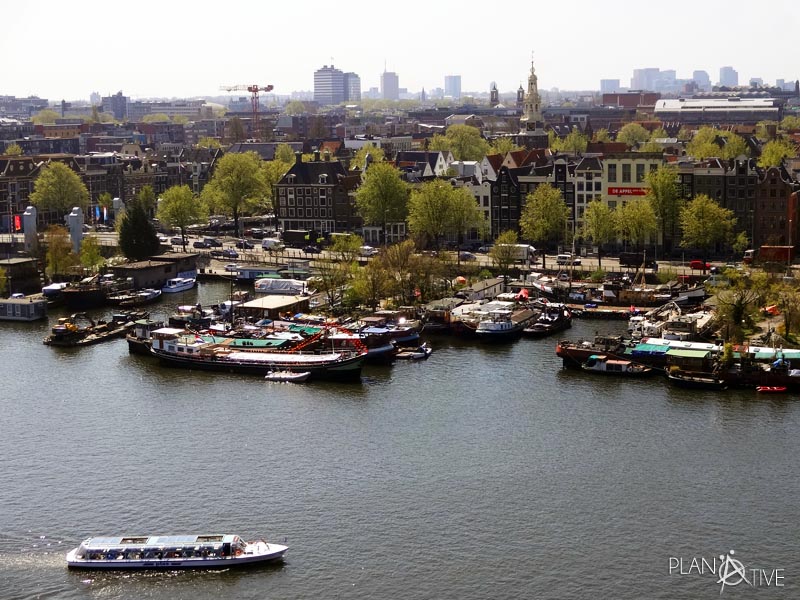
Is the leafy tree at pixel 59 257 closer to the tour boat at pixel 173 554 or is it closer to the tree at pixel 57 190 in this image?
the tree at pixel 57 190

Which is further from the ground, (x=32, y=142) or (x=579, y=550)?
(x=32, y=142)

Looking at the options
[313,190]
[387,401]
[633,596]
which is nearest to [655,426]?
[387,401]

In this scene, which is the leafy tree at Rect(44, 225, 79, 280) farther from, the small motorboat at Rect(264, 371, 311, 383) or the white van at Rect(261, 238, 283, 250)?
the small motorboat at Rect(264, 371, 311, 383)

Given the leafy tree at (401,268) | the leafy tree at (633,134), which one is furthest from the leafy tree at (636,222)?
the leafy tree at (633,134)

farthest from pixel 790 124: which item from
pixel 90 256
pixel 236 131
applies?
pixel 90 256

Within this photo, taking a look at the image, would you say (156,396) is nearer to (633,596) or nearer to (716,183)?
(633,596)

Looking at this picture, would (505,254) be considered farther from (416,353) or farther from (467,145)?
(467,145)
